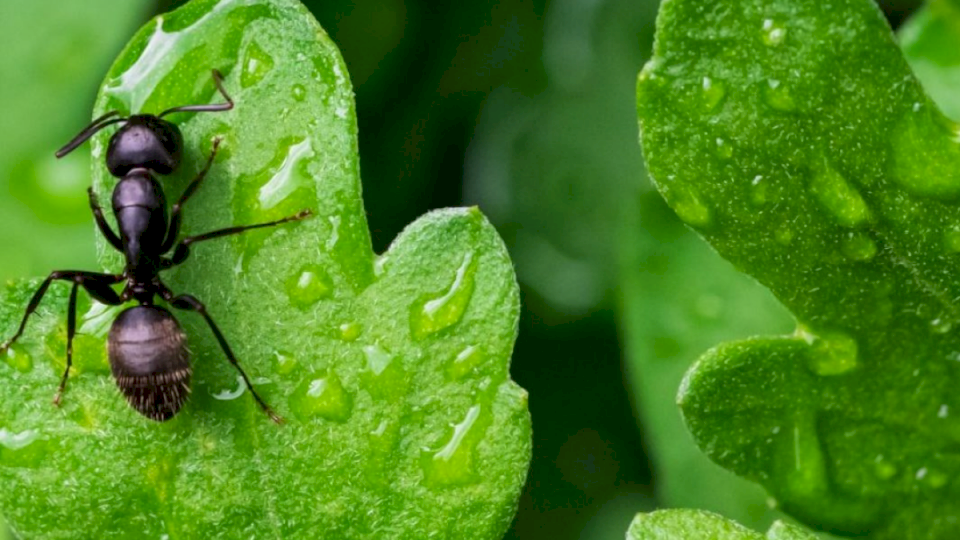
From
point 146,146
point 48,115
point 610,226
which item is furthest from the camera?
point 610,226

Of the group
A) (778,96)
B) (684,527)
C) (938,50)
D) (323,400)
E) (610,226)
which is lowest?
(610,226)

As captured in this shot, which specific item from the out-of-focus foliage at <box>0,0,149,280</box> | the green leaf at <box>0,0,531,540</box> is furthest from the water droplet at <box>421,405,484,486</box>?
the out-of-focus foliage at <box>0,0,149,280</box>

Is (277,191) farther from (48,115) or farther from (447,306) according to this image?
(48,115)

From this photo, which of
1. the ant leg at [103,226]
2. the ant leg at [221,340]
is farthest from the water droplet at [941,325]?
the ant leg at [103,226]

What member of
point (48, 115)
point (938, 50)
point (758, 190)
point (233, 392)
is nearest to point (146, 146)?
point (233, 392)

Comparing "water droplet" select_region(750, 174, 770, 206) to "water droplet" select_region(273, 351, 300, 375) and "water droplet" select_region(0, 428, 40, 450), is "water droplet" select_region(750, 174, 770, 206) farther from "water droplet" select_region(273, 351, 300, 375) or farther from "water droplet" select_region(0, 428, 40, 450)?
"water droplet" select_region(0, 428, 40, 450)

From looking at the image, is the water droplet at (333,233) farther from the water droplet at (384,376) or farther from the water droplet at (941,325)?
the water droplet at (941,325)

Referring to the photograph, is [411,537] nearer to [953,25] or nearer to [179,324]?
[179,324]
